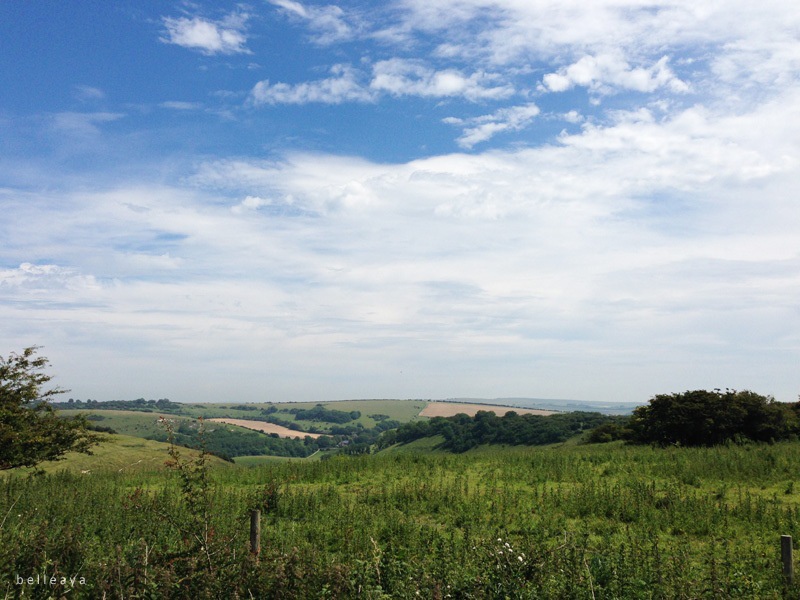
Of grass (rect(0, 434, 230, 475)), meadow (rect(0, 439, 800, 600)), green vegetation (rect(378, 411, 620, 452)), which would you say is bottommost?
green vegetation (rect(378, 411, 620, 452))

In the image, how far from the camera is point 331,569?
7.55 meters

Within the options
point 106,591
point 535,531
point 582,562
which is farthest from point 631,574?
point 106,591

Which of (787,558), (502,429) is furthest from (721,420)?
(502,429)

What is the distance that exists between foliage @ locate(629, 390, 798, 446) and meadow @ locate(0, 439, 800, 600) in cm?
605

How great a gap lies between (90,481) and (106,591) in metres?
15.2

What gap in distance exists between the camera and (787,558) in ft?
29.9

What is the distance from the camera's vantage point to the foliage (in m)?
29.8

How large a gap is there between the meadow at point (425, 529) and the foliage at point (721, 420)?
6.05 m

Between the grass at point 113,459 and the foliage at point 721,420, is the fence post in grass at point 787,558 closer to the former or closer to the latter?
the foliage at point 721,420

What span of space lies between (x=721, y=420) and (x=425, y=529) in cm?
2440

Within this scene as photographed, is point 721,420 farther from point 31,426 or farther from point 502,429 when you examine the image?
point 502,429

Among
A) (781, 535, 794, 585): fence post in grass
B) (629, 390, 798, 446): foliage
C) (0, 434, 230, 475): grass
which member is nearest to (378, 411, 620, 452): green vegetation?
(629, 390, 798, 446): foliage

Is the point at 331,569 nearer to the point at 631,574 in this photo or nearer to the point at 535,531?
→ the point at 631,574

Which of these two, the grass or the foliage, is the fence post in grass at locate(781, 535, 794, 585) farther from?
the grass
